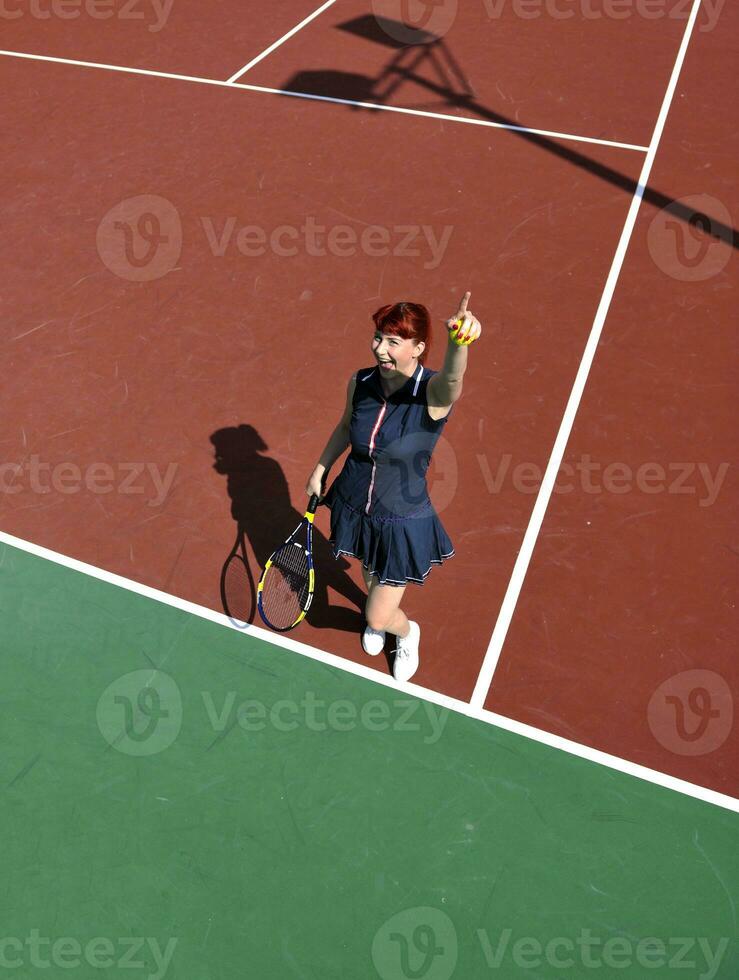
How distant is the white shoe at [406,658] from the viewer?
17.7 feet

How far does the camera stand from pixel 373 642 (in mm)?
5508

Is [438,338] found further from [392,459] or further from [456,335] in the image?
[456,335]

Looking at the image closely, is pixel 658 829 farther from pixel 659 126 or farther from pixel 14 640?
pixel 659 126

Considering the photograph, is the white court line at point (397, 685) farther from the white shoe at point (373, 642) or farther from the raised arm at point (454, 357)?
the raised arm at point (454, 357)

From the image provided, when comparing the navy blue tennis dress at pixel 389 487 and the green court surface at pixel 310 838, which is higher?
the navy blue tennis dress at pixel 389 487

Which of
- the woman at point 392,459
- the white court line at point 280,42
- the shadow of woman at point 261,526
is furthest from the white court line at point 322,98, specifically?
the woman at point 392,459

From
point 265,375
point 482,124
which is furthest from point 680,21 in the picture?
point 265,375

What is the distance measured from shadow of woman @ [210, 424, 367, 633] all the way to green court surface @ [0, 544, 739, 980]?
38cm

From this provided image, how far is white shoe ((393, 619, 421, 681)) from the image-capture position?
538 cm

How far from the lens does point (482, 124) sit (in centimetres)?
990

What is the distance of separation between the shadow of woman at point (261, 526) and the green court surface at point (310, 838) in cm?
38

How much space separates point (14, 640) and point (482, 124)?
7.41 m

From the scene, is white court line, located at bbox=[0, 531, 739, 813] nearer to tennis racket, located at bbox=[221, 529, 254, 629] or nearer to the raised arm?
tennis racket, located at bbox=[221, 529, 254, 629]

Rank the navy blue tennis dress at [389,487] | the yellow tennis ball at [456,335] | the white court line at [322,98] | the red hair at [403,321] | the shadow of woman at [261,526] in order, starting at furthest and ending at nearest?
the white court line at [322,98]
the shadow of woman at [261,526]
the navy blue tennis dress at [389,487]
the red hair at [403,321]
the yellow tennis ball at [456,335]
